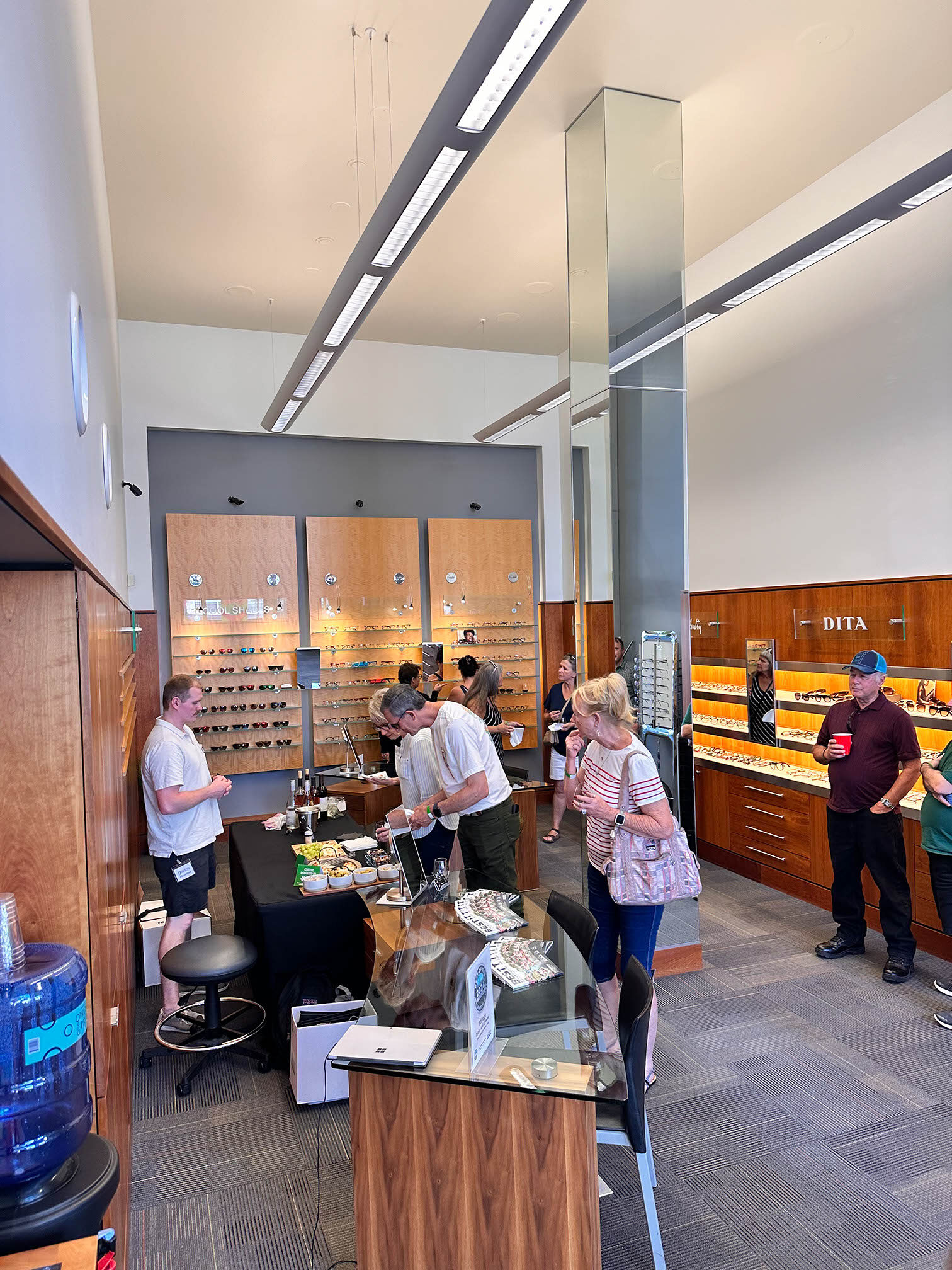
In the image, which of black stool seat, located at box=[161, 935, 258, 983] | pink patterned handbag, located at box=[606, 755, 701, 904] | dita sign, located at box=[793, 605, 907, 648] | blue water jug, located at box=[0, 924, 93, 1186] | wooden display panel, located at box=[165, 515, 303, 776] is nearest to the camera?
blue water jug, located at box=[0, 924, 93, 1186]

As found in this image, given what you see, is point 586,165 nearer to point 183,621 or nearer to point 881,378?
point 881,378

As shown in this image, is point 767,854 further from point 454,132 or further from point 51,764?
point 51,764

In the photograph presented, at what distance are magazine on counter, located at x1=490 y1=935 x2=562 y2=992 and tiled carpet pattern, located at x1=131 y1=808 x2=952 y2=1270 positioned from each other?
0.79m

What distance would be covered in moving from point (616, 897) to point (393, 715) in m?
1.53

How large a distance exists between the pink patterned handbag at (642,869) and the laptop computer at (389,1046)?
1276 mm

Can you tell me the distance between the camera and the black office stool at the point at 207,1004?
4184 mm

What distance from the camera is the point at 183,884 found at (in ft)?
15.6

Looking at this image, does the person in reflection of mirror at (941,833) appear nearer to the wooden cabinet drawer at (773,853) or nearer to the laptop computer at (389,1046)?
the wooden cabinet drawer at (773,853)

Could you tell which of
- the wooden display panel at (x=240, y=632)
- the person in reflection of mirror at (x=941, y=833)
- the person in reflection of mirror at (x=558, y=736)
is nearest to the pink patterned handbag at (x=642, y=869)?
the person in reflection of mirror at (x=941, y=833)

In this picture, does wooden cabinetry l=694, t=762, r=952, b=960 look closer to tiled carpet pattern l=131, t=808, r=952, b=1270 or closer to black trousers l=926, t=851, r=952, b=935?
tiled carpet pattern l=131, t=808, r=952, b=1270

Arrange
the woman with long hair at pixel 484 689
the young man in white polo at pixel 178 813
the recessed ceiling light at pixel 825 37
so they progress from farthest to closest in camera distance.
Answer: the woman with long hair at pixel 484 689, the recessed ceiling light at pixel 825 37, the young man in white polo at pixel 178 813

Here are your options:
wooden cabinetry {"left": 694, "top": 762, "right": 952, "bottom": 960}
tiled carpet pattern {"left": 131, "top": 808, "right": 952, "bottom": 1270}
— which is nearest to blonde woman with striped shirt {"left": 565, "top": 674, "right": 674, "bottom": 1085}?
tiled carpet pattern {"left": 131, "top": 808, "right": 952, "bottom": 1270}

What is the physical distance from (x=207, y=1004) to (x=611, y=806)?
2489 mm

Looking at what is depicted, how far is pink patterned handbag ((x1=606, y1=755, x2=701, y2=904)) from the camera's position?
3.60 meters
